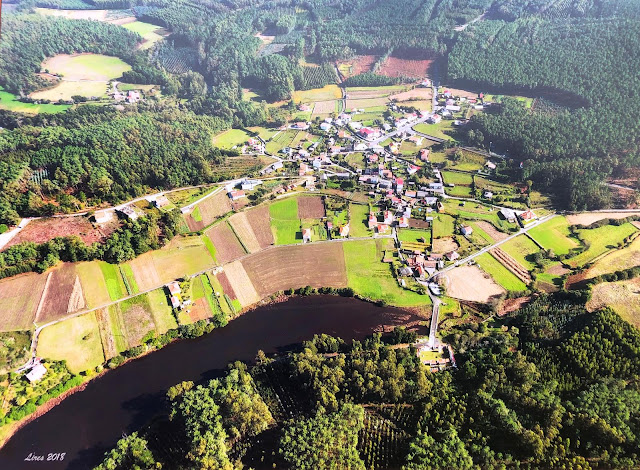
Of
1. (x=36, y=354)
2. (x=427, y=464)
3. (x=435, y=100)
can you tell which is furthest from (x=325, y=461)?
(x=435, y=100)

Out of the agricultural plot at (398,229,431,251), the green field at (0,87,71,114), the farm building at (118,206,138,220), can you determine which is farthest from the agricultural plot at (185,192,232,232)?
the green field at (0,87,71,114)

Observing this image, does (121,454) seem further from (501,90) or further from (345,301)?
(501,90)

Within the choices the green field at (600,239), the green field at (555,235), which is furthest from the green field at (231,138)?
the green field at (600,239)

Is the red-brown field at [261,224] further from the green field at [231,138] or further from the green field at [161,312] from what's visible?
the green field at [231,138]

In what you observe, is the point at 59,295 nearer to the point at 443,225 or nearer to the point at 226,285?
the point at 226,285

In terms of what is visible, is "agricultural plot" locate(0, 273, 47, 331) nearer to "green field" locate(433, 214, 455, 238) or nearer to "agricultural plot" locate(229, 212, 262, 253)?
"agricultural plot" locate(229, 212, 262, 253)

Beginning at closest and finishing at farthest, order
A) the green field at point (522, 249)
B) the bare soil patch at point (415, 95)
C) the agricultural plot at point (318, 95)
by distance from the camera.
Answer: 1. the green field at point (522, 249)
2. the bare soil patch at point (415, 95)
3. the agricultural plot at point (318, 95)
